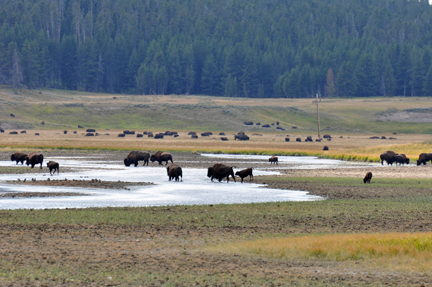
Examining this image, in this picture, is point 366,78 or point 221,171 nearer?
point 221,171

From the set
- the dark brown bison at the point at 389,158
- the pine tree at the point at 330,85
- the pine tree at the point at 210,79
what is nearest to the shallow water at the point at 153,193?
the dark brown bison at the point at 389,158

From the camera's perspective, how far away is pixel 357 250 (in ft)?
45.1

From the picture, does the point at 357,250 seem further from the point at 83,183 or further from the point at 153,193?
the point at 83,183

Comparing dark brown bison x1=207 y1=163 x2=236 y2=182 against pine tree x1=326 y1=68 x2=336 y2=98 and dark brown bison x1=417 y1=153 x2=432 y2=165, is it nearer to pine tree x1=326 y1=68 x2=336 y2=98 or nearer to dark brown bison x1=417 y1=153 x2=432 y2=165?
dark brown bison x1=417 y1=153 x2=432 y2=165

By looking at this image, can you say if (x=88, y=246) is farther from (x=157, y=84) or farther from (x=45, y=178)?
(x=157, y=84)

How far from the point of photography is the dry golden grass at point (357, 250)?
12.9 m

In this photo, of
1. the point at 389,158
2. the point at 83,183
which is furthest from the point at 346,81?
the point at 83,183

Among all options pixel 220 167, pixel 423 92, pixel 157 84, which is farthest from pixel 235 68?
pixel 220 167

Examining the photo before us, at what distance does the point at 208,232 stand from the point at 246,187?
14.4 metres

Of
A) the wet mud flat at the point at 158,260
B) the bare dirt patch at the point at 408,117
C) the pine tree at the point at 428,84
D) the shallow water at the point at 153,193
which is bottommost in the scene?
the wet mud flat at the point at 158,260

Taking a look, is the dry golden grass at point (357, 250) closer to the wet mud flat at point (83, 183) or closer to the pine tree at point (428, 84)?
the wet mud flat at point (83, 183)

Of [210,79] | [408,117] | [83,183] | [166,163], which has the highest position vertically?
[210,79]

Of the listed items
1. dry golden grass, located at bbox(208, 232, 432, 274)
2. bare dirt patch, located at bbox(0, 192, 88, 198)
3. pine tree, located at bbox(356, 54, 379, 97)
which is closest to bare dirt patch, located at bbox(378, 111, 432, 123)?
pine tree, located at bbox(356, 54, 379, 97)

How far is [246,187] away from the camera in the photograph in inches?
1240
